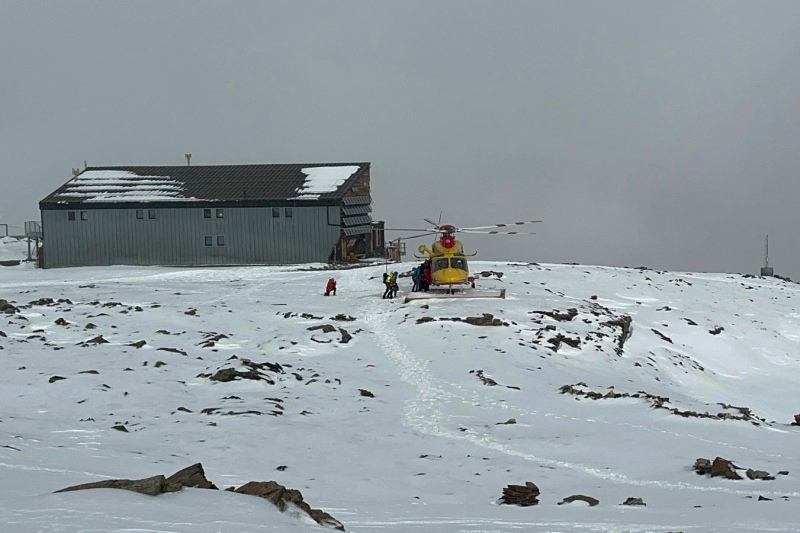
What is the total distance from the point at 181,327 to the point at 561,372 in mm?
12397

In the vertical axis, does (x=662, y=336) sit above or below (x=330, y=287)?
below

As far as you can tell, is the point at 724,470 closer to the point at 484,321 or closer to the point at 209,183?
the point at 484,321

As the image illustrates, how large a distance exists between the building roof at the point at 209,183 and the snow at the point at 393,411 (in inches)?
747

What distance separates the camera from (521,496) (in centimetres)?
1043

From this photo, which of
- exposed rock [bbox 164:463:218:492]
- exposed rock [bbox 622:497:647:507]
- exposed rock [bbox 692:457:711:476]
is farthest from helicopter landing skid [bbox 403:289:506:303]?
exposed rock [bbox 164:463:218:492]

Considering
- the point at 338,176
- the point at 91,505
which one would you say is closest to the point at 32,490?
the point at 91,505

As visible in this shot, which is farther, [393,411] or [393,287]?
[393,287]

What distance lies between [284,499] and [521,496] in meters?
3.37

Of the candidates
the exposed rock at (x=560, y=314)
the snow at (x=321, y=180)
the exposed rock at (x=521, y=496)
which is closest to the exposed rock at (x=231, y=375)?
the exposed rock at (x=521, y=496)

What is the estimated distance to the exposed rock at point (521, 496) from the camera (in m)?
10.3

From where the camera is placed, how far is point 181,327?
2767 cm

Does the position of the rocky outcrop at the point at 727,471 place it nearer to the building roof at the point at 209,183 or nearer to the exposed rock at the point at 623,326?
the exposed rock at the point at 623,326

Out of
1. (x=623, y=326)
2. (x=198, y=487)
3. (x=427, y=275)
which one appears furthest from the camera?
(x=427, y=275)

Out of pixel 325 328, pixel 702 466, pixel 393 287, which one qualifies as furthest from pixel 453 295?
pixel 702 466
